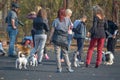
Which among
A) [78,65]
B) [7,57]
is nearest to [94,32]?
[78,65]

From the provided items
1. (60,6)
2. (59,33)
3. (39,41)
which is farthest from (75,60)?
(60,6)

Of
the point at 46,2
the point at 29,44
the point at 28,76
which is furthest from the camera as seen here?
Answer: the point at 46,2

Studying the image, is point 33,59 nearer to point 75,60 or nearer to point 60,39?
point 75,60

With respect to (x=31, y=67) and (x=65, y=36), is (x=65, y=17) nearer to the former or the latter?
(x=65, y=36)

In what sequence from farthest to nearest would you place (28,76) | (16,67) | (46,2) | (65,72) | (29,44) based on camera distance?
(46,2), (29,44), (16,67), (65,72), (28,76)

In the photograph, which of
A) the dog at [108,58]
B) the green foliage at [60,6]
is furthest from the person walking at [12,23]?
the green foliage at [60,6]

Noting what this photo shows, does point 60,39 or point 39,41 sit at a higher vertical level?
point 60,39

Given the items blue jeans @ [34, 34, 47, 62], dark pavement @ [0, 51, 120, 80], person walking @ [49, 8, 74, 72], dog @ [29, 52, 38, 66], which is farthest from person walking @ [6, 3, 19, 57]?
person walking @ [49, 8, 74, 72]

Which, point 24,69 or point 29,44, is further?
point 29,44

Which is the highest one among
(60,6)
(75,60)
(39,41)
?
(60,6)

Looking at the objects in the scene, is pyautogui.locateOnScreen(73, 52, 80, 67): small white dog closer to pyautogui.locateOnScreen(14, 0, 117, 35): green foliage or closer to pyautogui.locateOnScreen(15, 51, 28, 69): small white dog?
pyautogui.locateOnScreen(15, 51, 28, 69): small white dog

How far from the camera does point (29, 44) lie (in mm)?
16453

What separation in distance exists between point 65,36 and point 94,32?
1.42m

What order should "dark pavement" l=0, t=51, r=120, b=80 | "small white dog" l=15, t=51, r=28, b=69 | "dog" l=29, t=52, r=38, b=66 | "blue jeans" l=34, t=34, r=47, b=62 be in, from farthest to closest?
"blue jeans" l=34, t=34, r=47, b=62, "dog" l=29, t=52, r=38, b=66, "small white dog" l=15, t=51, r=28, b=69, "dark pavement" l=0, t=51, r=120, b=80
